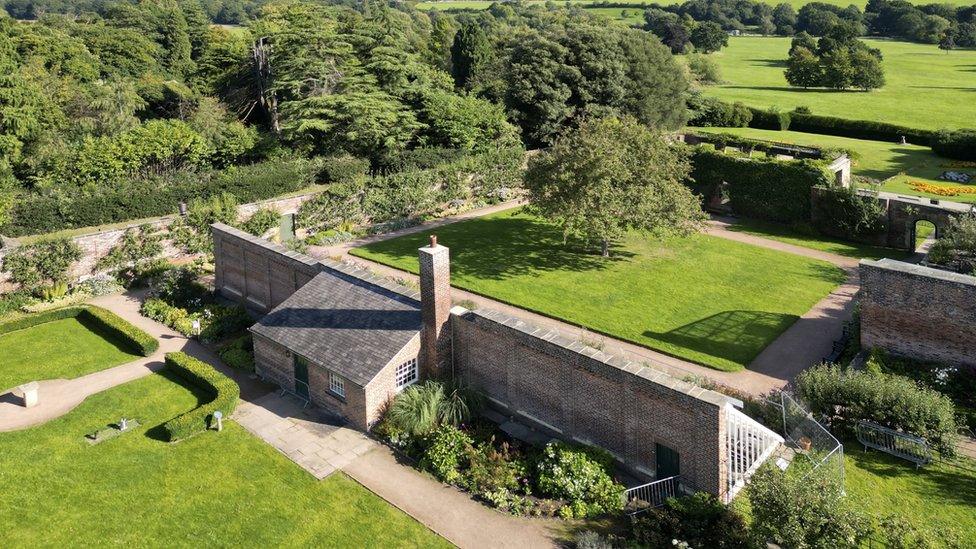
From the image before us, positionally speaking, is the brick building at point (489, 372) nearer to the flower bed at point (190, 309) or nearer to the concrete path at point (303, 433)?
the concrete path at point (303, 433)

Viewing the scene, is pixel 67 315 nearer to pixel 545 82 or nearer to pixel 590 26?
pixel 545 82

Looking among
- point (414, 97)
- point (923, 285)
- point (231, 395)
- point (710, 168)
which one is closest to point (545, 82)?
point (414, 97)

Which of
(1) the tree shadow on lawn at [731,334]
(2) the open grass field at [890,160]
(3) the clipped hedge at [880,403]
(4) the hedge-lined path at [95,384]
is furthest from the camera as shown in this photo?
(2) the open grass field at [890,160]

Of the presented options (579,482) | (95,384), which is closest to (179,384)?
(95,384)

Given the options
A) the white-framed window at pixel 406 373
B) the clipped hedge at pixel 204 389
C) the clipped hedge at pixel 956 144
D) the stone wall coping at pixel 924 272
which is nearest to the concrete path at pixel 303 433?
the clipped hedge at pixel 204 389

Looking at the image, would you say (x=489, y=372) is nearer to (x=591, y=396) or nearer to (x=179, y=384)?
(x=591, y=396)

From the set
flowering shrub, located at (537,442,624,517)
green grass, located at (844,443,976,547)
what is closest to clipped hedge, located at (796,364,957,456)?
green grass, located at (844,443,976,547)

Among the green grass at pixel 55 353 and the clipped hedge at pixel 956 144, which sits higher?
the clipped hedge at pixel 956 144
